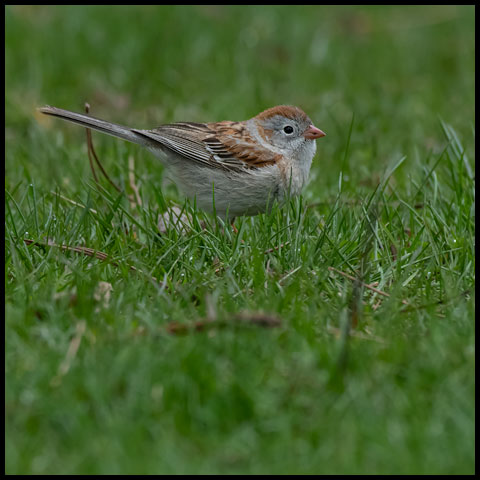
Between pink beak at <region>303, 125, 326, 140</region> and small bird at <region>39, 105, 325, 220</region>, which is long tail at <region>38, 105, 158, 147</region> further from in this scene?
pink beak at <region>303, 125, 326, 140</region>

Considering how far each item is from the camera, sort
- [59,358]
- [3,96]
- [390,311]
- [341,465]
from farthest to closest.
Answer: [3,96] → [390,311] → [59,358] → [341,465]

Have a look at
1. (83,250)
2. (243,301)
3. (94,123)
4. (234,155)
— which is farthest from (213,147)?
(243,301)

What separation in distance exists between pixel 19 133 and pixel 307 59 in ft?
10.6

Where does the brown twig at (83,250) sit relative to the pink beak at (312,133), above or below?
below

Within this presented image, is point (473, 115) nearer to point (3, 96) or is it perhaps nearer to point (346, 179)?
point (346, 179)

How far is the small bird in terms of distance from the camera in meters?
5.31

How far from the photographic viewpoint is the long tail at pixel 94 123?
5.13 meters

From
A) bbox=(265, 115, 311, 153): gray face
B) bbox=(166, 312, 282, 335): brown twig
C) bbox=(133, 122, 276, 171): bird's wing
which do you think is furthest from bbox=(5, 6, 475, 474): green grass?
bbox=(265, 115, 311, 153): gray face

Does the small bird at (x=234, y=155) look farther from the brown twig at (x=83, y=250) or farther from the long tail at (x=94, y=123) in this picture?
the brown twig at (x=83, y=250)

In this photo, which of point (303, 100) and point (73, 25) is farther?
point (73, 25)

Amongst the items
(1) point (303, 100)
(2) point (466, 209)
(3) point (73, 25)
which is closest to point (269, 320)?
(2) point (466, 209)

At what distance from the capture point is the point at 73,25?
9.15 m

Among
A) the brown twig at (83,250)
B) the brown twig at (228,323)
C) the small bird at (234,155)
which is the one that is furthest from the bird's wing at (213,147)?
the brown twig at (228,323)

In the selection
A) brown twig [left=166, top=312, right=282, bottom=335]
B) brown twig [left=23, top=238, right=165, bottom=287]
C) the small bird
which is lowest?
brown twig [left=166, top=312, right=282, bottom=335]
